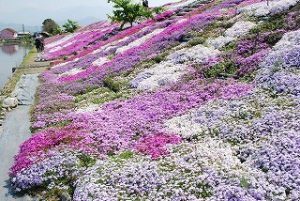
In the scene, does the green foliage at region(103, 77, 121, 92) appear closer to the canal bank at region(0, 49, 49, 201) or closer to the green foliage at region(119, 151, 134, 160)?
the canal bank at region(0, 49, 49, 201)

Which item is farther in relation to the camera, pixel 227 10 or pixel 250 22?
pixel 227 10

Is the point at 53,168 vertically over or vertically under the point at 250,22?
under

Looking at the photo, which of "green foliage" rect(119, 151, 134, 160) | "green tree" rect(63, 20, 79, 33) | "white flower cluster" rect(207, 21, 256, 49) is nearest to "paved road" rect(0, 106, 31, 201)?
"green foliage" rect(119, 151, 134, 160)

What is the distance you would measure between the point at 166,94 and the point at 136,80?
18.0 ft

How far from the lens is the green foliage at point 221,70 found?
85.0 feet

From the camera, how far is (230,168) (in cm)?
1520

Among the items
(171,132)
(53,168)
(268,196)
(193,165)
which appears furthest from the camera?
(171,132)

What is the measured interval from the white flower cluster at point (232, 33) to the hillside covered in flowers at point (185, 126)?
8 cm

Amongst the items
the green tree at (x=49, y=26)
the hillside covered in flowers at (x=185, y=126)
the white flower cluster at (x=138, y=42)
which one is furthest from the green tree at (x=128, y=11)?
the green tree at (x=49, y=26)

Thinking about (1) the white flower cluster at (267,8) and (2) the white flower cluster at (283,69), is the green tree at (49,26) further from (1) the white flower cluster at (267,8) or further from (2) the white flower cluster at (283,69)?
(2) the white flower cluster at (283,69)

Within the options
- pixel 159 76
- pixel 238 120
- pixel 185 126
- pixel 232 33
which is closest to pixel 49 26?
pixel 232 33

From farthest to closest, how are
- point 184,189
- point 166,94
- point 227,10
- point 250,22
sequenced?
point 227,10 < point 250,22 < point 166,94 < point 184,189

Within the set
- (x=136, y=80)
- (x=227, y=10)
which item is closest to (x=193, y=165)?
(x=136, y=80)

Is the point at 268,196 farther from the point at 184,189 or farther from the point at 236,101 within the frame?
the point at 236,101
